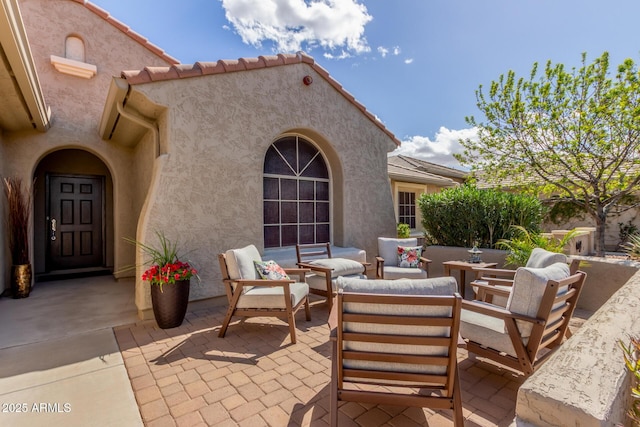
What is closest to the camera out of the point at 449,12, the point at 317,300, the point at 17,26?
the point at 17,26

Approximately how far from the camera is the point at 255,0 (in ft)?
26.3

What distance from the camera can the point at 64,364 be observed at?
12.5 ft

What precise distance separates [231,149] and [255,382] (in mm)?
4463

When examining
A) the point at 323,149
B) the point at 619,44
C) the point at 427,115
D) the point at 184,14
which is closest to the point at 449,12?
the point at 619,44

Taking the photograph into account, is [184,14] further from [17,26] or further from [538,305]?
[538,305]

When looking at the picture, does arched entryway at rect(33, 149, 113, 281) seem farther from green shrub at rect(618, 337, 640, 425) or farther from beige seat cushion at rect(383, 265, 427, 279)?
green shrub at rect(618, 337, 640, 425)

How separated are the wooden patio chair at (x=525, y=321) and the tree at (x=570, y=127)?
5.93 metres

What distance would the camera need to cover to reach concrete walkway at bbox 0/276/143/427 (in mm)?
2910

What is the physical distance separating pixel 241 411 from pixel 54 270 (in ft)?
29.6

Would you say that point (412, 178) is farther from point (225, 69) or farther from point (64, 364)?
point (64, 364)

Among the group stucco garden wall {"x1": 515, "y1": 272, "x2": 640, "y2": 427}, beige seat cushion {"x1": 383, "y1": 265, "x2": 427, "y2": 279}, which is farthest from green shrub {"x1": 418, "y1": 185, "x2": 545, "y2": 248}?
stucco garden wall {"x1": 515, "y1": 272, "x2": 640, "y2": 427}

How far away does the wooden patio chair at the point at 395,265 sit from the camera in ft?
21.1

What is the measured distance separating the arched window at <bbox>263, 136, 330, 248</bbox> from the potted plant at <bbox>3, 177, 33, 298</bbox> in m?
5.39

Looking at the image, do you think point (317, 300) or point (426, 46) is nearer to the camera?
point (317, 300)
